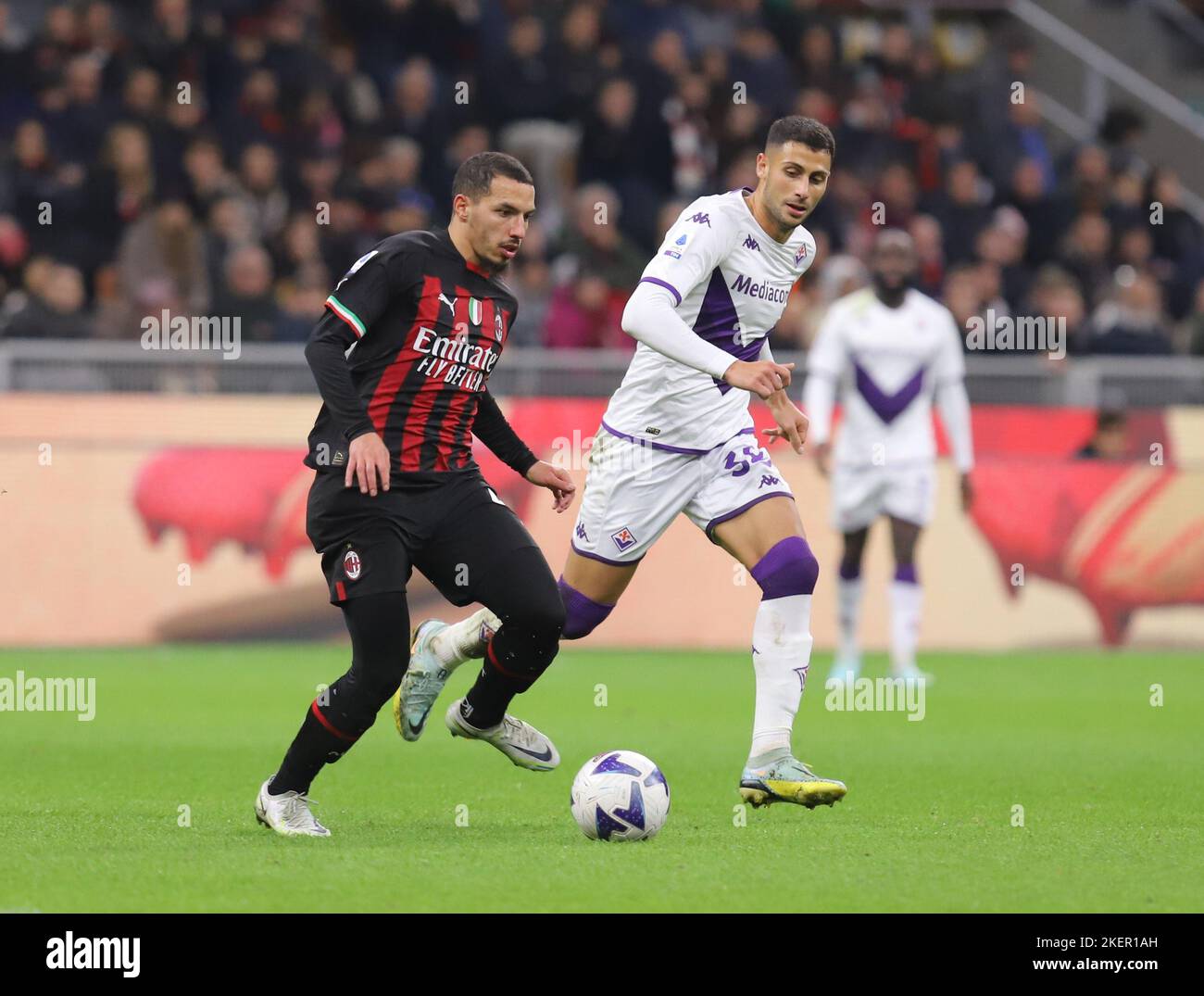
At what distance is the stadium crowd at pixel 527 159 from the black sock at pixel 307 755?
8.90 m

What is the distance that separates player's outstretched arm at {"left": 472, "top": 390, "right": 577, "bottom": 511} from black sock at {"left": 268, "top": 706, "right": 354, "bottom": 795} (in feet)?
4.25

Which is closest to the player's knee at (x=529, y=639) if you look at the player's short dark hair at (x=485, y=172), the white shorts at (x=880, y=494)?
the player's short dark hair at (x=485, y=172)

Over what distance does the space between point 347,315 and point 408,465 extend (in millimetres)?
594

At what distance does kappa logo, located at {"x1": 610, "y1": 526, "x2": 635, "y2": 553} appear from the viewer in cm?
803

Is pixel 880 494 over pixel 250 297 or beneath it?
beneath

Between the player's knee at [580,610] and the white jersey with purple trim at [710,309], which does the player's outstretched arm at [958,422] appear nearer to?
the white jersey with purple trim at [710,309]

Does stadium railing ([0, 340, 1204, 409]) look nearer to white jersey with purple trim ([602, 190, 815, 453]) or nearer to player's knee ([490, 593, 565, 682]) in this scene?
white jersey with purple trim ([602, 190, 815, 453])

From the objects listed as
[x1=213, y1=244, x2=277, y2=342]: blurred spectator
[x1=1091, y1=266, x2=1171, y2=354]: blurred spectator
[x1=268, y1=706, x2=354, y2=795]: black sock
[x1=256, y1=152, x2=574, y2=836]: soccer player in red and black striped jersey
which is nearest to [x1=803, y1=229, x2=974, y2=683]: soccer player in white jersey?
[x1=1091, y1=266, x2=1171, y2=354]: blurred spectator

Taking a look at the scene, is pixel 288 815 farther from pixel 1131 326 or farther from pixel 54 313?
pixel 1131 326

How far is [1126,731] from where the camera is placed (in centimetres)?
1081

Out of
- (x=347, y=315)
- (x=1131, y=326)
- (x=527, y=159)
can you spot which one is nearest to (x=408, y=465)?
(x=347, y=315)

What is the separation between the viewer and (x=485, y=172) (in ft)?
23.0

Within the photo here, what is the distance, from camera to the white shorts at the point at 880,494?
12.8 m

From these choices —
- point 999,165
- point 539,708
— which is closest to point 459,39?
point 999,165
